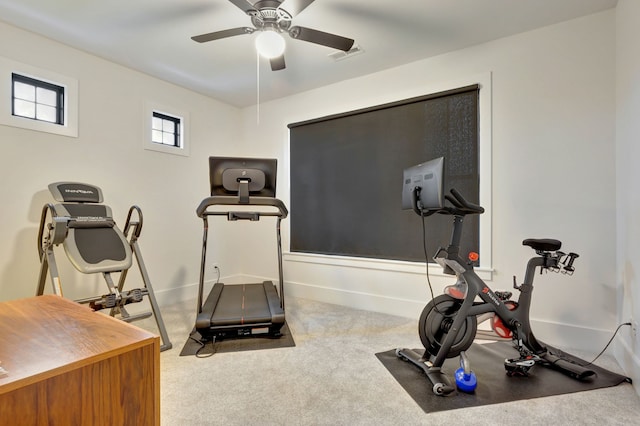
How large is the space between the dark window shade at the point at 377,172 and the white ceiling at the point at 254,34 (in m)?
0.53

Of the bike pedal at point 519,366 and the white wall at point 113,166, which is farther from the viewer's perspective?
the white wall at point 113,166

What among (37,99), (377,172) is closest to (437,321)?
(377,172)

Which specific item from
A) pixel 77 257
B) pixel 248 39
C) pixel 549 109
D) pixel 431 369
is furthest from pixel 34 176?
pixel 549 109

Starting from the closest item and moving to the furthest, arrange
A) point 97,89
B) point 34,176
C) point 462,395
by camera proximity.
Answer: point 462,395 < point 34,176 < point 97,89

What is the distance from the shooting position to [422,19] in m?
2.66

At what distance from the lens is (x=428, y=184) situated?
210 centimetres

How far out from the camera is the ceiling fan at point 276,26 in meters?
2.10

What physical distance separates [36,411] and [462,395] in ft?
6.75

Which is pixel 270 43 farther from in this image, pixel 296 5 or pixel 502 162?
pixel 502 162

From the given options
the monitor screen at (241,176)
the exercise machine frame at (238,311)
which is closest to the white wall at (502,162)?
the exercise machine frame at (238,311)

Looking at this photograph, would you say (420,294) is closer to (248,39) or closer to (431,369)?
(431,369)

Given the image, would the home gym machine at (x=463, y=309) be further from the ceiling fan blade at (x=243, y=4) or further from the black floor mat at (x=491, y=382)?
the ceiling fan blade at (x=243, y=4)

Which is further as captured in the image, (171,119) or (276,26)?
(171,119)

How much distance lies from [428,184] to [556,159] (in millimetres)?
1460
